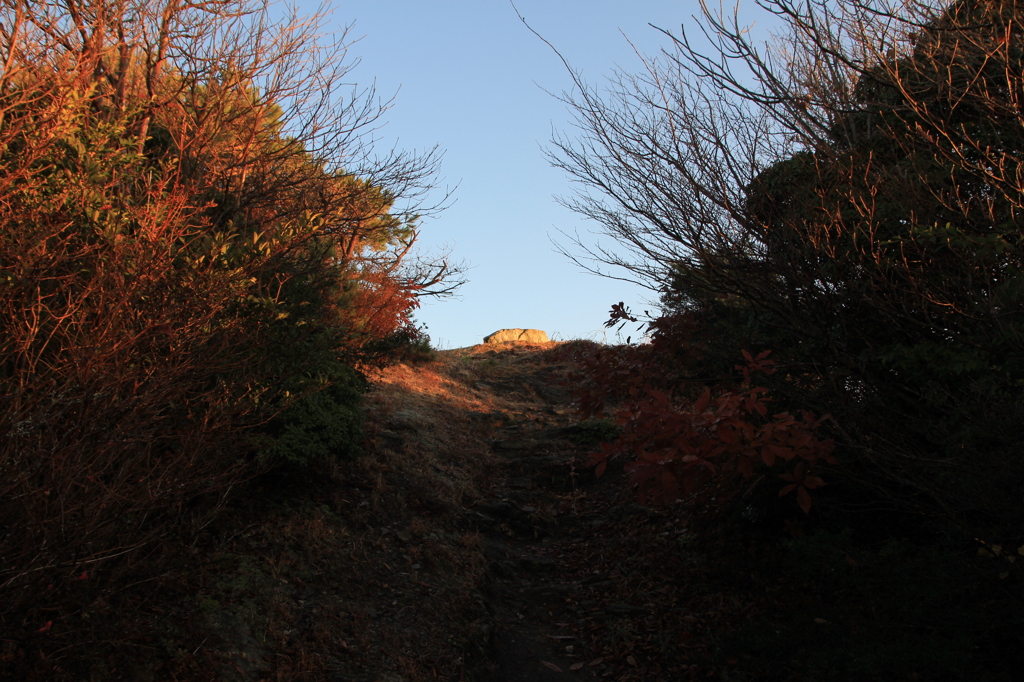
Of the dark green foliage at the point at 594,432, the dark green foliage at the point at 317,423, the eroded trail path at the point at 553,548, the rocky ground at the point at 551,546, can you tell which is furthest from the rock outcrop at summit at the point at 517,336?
the dark green foliage at the point at 317,423

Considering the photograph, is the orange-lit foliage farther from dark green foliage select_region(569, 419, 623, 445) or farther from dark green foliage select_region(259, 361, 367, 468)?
dark green foliage select_region(569, 419, 623, 445)

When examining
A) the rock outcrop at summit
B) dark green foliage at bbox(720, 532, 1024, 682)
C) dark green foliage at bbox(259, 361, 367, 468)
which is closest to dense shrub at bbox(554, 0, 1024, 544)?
dark green foliage at bbox(720, 532, 1024, 682)

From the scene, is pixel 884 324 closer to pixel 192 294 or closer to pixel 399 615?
pixel 399 615

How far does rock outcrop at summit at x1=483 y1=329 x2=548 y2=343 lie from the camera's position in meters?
27.9

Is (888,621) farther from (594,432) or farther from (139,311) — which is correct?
(594,432)

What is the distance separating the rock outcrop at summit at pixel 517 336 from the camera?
2786 cm

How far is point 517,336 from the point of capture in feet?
93.7

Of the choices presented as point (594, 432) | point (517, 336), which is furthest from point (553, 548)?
point (517, 336)

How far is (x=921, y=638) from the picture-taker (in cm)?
453

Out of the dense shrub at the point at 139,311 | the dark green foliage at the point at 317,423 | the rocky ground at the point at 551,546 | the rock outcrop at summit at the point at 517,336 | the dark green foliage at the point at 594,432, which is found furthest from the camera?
the rock outcrop at summit at the point at 517,336

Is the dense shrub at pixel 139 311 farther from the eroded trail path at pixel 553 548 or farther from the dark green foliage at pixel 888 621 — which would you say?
the dark green foliage at pixel 888 621

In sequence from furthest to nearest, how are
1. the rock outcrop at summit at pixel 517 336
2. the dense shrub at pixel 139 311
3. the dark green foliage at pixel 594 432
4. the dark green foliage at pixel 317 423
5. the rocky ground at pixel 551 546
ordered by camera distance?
1. the rock outcrop at summit at pixel 517 336
2. the dark green foliage at pixel 594 432
3. the dark green foliage at pixel 317 423
4. the rocky ground at pixel 551 546
5. the dense shrub at pixel 139 311

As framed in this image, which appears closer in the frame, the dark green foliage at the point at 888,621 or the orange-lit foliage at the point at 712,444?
the dark green foliage at the point at 888,621

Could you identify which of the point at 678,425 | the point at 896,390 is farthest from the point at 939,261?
the point at 678,425
